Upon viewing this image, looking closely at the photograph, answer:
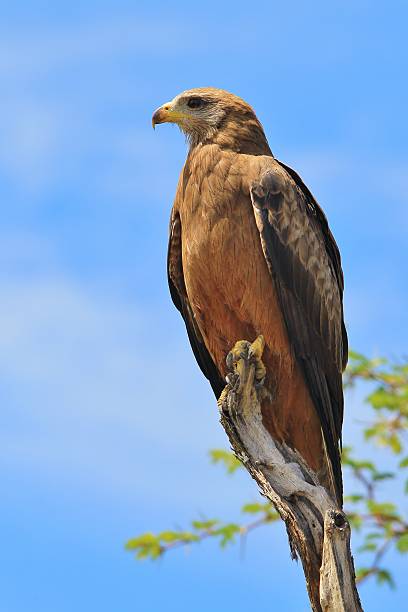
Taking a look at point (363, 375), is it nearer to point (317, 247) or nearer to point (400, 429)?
point (400, 429)

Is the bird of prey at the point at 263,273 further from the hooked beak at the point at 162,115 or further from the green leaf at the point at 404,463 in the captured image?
the green leaf at the point at 404,463

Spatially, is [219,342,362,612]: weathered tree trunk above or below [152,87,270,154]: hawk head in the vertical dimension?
below

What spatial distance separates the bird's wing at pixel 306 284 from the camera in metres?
7.00

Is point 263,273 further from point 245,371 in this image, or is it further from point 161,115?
point 161,115

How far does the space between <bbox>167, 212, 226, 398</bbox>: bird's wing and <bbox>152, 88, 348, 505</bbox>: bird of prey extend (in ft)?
0.04

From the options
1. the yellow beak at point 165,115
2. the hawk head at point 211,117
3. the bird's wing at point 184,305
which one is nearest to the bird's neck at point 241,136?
the hawk head at point 211,117

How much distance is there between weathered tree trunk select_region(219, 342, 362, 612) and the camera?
5762 mm

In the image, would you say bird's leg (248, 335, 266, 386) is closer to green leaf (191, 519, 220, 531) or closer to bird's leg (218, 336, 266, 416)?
bird's leg (218, 336, 266, 416)

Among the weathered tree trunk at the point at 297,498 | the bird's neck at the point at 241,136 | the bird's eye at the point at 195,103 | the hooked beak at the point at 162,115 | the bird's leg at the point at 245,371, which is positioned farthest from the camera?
the hooked beak at the point at 162,115

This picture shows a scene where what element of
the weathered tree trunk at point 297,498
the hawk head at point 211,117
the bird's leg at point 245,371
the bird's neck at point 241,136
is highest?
the hawk head at point 211,117

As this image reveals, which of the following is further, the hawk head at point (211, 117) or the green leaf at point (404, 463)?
the green leaf at point (404, 463)

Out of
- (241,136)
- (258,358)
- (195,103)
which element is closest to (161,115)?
(195,103)

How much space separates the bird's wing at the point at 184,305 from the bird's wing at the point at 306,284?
814 mm

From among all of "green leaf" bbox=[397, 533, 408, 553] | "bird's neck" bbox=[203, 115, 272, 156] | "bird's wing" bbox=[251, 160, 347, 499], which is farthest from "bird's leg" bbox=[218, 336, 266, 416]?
"green leaf" bbox=[397, 533, 408, 553]
